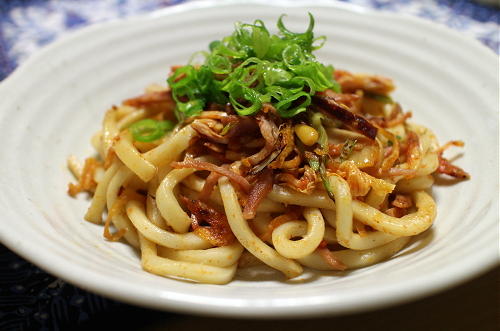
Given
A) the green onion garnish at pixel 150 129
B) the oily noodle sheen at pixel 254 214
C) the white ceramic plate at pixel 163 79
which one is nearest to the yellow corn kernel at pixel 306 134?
the oily noodle sheen at pixel 254 214

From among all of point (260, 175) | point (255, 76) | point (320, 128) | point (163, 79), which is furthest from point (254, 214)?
point (163, 79)

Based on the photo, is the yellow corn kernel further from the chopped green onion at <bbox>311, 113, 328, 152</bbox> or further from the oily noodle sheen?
the oily noodle sheen

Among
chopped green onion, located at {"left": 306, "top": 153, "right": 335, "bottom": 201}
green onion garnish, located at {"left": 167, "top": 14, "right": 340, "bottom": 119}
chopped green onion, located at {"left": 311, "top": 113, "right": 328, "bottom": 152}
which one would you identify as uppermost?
green onion garnish, located at {"left": 167, "top": 14, "right": 340, "bottom": 119}

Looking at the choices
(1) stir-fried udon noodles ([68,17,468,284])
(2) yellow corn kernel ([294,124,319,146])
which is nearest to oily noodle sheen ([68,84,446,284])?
(1) stir-fried udon noodles ([68,17,468,284])

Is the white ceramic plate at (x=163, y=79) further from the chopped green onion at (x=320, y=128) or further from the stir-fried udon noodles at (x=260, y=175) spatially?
the chopped green onion at (x=320, y=128)

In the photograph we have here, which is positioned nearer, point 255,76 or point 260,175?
point 260,175

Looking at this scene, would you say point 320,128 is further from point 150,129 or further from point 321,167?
point 150,129

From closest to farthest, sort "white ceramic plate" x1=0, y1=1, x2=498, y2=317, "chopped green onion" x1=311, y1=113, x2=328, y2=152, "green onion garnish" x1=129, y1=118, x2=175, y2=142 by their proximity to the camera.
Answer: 1. "white ceramic plate" x1=0, y1=1, x2=498, y2=317
2. "chopped green onion" x1=311, y1=113, x2=328, y2=152
3. "green onion garnish" x1=129, y1=118, x2=175, y2=142
